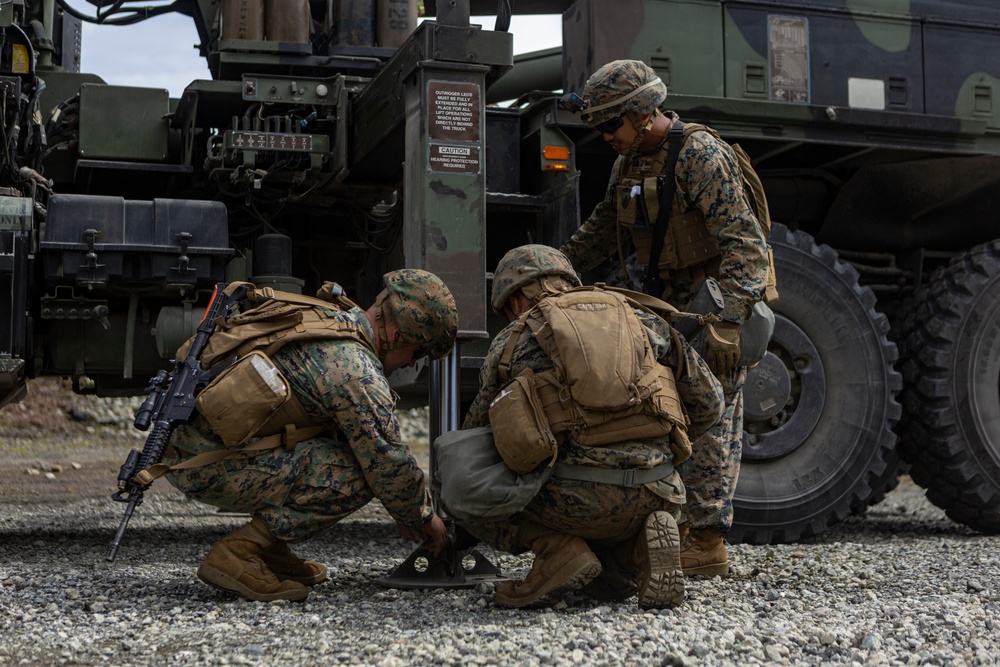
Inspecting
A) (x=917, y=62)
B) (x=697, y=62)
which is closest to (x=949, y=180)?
(x=917, y=62)

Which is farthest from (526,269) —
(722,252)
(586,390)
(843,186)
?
(843,186)

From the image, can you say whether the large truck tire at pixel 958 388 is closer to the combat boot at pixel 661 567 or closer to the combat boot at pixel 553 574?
the combat boot at pixel 661 567

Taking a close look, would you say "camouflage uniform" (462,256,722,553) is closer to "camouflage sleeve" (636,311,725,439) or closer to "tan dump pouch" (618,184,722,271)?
"camouflage sleeve" (636,311,725,439)

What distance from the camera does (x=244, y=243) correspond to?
17.1 feet

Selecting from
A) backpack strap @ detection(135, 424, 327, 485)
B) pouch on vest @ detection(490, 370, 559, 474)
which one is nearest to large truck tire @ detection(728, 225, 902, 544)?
pouch on vest @ detection(490, 370, 559, 474)

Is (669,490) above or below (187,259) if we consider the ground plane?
below

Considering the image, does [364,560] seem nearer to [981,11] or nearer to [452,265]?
[452,265]

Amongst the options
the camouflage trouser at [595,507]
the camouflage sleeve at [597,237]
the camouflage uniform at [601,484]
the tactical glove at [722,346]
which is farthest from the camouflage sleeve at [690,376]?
the camouflage sleeve at [597,237]

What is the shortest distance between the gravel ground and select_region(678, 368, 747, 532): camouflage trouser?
0.21m

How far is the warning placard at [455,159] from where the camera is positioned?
4.39 m

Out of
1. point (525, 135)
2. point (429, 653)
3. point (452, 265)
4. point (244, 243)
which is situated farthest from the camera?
point (244, 243)

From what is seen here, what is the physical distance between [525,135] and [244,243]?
51.5 inches

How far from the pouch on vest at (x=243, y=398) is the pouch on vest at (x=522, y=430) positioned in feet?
2.09

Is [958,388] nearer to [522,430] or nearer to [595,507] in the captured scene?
[595,507]
